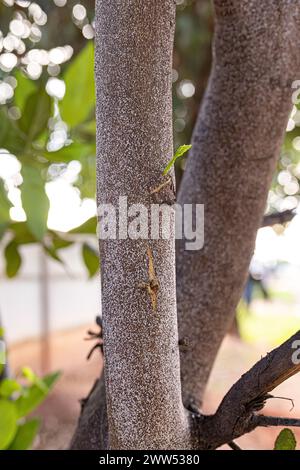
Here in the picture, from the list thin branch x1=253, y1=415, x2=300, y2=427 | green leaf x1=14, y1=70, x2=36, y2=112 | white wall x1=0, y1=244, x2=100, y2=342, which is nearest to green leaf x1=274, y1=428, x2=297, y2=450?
thin branch x1=253, y1=415, x2=300, y2=427

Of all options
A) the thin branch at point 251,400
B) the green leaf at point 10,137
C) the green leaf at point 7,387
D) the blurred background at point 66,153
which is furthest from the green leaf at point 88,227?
the thin branch at point 251,400

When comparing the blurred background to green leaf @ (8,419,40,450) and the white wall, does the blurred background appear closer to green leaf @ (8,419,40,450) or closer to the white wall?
green leaf @ (8,419,40,450)

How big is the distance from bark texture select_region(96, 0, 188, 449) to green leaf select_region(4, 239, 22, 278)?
1.57 feet

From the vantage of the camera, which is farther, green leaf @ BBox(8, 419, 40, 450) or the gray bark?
green leaf @ BBox(8, 419, 40, 450)

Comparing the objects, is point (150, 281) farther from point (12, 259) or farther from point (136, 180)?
point (12, 259)

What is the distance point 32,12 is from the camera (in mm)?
1034

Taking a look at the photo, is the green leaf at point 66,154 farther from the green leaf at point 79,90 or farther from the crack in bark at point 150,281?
the crack in bark at point 150,281

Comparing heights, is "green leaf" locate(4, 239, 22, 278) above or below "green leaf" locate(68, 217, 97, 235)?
below

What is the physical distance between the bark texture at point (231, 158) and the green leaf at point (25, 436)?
0.79 ft

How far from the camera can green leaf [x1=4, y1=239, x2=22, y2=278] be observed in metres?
0.81

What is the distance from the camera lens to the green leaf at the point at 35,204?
0.61 m

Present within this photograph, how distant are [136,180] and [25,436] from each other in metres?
0.46

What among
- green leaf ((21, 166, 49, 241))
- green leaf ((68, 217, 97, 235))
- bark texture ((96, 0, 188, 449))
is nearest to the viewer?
bark texture ((96, 0, 188, 449))

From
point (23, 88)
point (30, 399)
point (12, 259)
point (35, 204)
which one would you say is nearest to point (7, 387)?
point (30, 399)
